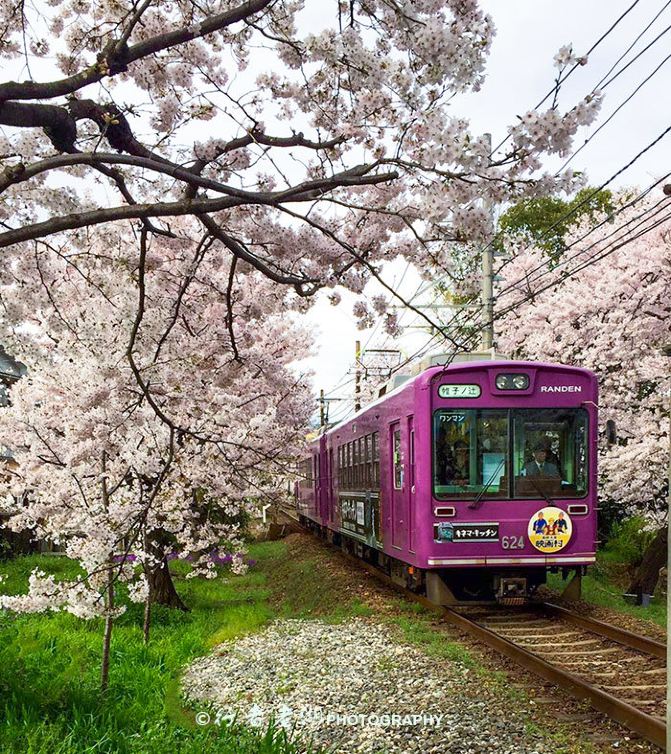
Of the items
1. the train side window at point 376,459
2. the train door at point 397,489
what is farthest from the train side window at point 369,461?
the train door at point 397,489

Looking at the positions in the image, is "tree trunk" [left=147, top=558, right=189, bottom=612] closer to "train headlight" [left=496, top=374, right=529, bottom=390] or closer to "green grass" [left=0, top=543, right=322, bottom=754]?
"green grass" [left=0, top=543, right=322, bottom=754]

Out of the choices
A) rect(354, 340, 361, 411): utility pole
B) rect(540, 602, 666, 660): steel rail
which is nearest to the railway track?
rect(540, 602, 666, 660): steel rail

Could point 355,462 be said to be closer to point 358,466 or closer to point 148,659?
point 358,466

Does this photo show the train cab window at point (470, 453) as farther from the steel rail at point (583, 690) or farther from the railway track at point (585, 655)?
the steel rail at point (583, 690)

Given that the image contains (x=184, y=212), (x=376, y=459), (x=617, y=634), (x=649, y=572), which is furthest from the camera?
(x=649, y=572)

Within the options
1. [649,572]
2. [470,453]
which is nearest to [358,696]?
[470,453]

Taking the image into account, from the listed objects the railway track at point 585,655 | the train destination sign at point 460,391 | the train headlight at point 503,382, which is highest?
the train headlight at point 503,382

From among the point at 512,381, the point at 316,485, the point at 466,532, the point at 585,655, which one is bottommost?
the point at 585,655

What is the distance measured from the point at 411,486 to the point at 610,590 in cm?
567

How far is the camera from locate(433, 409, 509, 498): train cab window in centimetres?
966

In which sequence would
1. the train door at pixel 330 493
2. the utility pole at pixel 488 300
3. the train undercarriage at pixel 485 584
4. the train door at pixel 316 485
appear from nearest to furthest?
the train undercarriage at pixel 485 584 < the utility pole at pixel 488 300 < the train door at pixel 330 493 < the train door at pixel 316 485

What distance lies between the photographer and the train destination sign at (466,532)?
953 centimetres

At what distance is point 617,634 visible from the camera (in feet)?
27.0

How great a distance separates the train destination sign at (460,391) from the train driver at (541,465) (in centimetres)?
89
